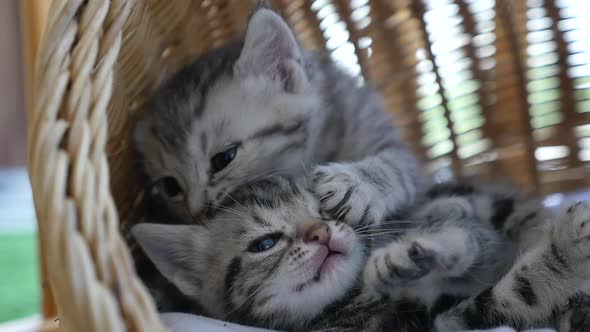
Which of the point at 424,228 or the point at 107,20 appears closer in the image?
the point at 107,20

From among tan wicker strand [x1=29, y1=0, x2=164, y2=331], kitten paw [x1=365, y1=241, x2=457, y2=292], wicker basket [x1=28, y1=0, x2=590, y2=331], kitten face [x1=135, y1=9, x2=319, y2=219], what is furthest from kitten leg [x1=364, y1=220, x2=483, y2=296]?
wicker basket [x1=28, y1=0, x2=590, y2=331]

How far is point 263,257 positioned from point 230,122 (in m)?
0.29

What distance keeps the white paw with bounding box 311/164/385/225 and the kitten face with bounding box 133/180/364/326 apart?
25 millimetres

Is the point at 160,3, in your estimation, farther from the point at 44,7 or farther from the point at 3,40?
the point at 3,40

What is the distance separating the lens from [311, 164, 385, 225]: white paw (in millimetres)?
998

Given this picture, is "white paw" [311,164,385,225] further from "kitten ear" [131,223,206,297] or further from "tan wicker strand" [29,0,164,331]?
"tan wicker strand" [29,0,164,331]

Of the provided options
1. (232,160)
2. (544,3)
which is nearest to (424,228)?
(232,160)

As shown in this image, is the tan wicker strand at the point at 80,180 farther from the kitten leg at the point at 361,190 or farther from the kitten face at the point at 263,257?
the kitten leg at the point at 361,190

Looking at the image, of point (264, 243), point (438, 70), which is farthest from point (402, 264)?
point (438, 70)

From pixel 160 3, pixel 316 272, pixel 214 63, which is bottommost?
pixel 316 272

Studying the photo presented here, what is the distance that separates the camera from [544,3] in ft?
4.95

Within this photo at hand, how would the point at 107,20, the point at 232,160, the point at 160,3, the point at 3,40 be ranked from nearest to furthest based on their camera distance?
the point at 107,20, the point at 232,160, the point at 160,3, the point at 3,40

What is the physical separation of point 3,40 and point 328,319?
184cm

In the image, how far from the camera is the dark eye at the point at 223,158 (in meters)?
1.11
